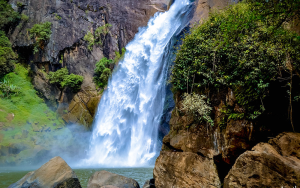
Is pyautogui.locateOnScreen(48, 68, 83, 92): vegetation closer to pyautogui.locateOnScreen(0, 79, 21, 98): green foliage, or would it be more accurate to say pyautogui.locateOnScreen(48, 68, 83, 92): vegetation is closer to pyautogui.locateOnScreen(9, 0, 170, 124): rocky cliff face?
pyautogui.locateOnScreen(9, 0, 170, 124): rocky cliff face

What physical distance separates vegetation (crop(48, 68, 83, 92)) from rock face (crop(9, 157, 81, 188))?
1492cm

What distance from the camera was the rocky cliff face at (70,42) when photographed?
20.9 metres

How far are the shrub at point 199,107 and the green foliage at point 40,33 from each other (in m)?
21.2

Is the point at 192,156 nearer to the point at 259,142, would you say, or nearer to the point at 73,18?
the point at 259,142

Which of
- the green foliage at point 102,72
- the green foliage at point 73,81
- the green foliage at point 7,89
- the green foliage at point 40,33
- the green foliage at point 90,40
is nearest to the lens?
the green foliage at point 7,89

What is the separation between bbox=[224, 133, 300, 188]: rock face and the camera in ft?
12.6

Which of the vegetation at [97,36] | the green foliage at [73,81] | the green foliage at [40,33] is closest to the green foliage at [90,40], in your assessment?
the vegetation at [97,36]

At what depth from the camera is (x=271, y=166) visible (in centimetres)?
406

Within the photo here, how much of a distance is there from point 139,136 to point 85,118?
7544 mm

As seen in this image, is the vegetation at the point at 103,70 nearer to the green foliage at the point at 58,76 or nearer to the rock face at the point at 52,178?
the green foliage at the point at 58,76

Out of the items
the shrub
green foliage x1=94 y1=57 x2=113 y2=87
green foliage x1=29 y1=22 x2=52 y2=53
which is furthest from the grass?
the shrub

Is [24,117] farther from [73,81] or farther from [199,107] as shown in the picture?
[199,107]

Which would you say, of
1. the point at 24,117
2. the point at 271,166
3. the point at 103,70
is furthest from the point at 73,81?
the point at 271,166

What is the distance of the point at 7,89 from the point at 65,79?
6.07m
